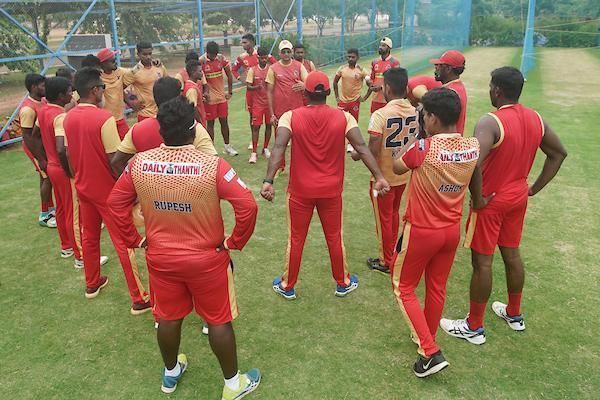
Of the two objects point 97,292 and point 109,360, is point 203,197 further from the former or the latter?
point 97,292

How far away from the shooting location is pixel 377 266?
17.3 ft

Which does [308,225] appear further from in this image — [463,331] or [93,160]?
[93,160]

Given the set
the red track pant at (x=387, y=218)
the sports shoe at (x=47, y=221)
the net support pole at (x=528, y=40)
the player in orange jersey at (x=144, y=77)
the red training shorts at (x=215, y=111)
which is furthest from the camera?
the net support pole at (x=528, y=40)

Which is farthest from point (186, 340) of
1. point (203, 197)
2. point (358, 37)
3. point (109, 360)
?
point (358, 37)

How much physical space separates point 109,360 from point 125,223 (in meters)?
1.43

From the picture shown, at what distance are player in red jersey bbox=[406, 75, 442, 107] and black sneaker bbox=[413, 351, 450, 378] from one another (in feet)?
8.44

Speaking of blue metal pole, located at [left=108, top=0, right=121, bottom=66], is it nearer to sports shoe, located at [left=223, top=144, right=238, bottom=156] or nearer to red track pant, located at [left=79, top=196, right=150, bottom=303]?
sports shoe, located at [left=223, top=144, right=238, bottom=156]

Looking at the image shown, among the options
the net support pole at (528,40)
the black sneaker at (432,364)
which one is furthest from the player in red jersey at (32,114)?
the net support pole at (528,40)

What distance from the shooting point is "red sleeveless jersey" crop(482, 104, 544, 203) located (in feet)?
11.6

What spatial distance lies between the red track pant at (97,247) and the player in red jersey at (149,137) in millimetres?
641

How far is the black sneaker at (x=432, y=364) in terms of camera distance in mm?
3551

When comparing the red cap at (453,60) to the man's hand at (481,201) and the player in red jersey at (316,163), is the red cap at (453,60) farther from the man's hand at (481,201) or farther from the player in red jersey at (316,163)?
the man's hand at (481,201)

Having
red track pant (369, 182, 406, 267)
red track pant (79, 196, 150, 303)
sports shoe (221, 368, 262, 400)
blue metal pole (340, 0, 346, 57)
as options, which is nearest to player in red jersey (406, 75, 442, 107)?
red track pant (369, 182, 406, 267)

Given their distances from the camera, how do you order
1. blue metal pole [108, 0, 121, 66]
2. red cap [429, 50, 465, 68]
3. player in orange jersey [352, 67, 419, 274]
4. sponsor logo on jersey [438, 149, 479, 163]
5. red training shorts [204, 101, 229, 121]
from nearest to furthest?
sponsor logo on jersey [438, 149, 479, 163], player in orange jersey [352, 67, 419, 274], red cap [429, 50, 465, 68], red training shorts [204, 101, 229, 121], blue metal pole [108, 0, 121, 66]
